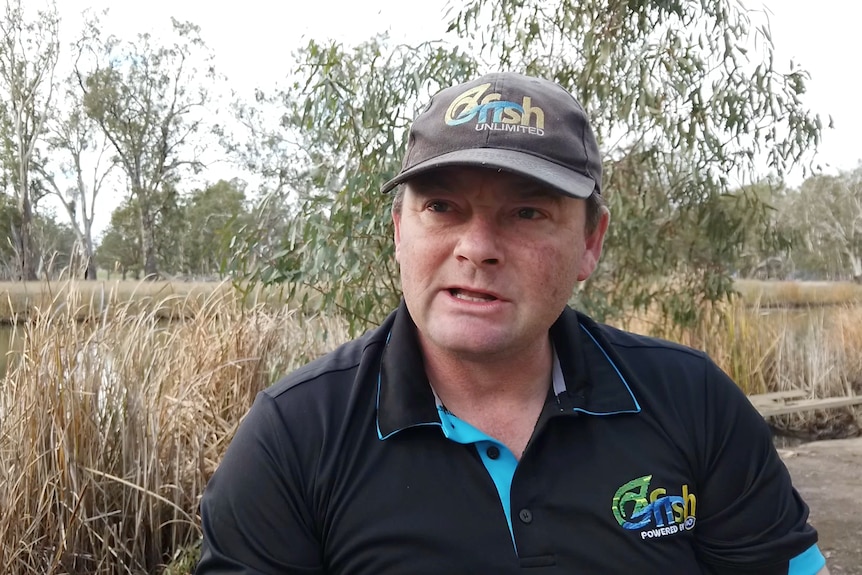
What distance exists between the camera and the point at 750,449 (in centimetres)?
139

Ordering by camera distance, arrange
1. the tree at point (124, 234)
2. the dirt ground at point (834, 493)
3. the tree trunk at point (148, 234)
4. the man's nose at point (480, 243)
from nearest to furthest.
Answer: the man's nose at point (480, 243), the dirt ground at point (834, 493), the tree trunk at point (148, 234), the tree at point (124, 234)

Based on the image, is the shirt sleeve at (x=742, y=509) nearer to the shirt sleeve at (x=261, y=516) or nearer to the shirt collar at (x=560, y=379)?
the shirt collar at (x=560, y=379)

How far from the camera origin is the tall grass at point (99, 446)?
2.66 m

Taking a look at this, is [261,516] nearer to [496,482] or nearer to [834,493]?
[496,482]

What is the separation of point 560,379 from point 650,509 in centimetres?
29

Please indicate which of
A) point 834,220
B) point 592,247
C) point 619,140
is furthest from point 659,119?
point 834,220

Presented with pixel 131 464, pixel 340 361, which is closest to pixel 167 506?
pixel 131 464

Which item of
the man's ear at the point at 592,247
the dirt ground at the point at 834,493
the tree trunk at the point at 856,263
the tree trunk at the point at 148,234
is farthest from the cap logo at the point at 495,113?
the tree trunk at the point at 856,263

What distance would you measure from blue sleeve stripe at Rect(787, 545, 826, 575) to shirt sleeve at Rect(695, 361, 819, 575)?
12mm

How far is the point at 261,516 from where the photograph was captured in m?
1.19

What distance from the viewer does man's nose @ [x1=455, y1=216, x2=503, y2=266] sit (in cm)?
129

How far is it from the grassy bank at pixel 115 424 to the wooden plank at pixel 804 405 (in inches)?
168

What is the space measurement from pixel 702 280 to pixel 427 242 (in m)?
3.57

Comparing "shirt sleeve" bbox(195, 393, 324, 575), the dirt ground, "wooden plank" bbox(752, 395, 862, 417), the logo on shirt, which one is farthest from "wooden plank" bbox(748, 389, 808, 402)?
"shirt sleeve" bbox(195, 393, 324, 575)
